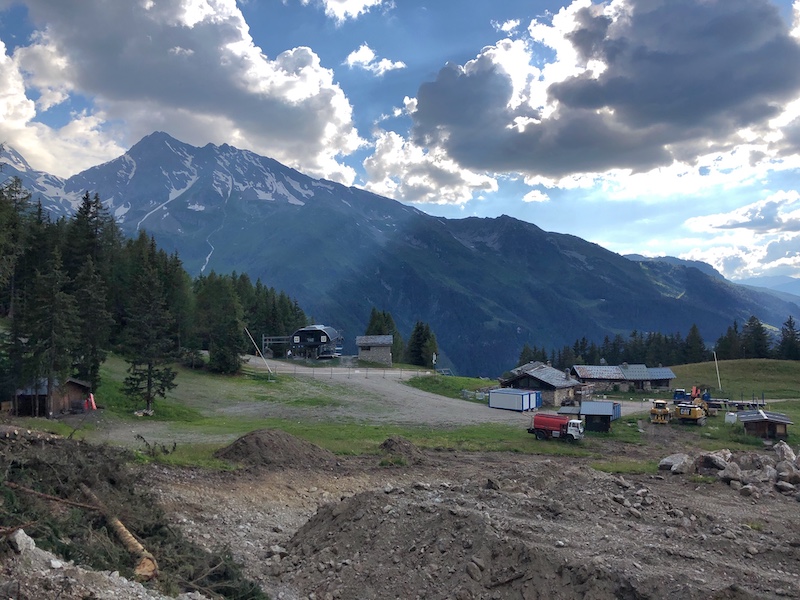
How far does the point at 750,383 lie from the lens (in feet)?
283

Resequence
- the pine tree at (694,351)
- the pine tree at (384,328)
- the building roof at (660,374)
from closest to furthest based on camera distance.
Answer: the building roof at (660,374) < the pine tree at (384,328) < the pine tree at (694,351)

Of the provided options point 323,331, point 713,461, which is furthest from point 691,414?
point 323,331

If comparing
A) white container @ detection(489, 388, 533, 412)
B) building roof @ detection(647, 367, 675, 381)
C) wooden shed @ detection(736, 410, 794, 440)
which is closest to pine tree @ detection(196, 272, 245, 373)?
white container @ detection(489, 388, 533, 412)

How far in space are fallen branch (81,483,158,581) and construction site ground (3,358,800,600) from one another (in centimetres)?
210

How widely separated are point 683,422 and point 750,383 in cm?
4561

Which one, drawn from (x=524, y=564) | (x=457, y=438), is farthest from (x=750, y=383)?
(x=524, y=564)

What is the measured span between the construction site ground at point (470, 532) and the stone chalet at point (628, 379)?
60.2 meters

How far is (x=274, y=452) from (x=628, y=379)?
236 feet

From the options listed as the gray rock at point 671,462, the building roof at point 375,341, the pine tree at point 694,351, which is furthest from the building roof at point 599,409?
the pine tree at point 694,351

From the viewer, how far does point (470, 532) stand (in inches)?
584

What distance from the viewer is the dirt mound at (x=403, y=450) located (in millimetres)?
29844

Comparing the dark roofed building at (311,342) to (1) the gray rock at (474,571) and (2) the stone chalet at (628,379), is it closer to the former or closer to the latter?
(2) the stone chalet at (628,379)

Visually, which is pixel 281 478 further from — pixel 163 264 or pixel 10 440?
pixel 163 264

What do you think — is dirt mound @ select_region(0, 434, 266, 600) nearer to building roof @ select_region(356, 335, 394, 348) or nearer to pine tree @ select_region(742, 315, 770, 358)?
building roof @ select_region(356, 335, 394, 348)
